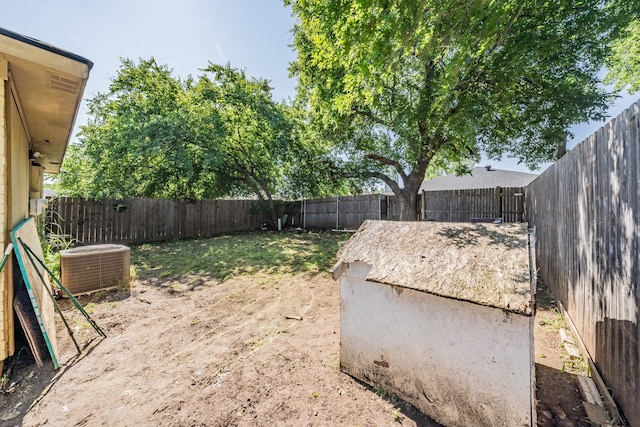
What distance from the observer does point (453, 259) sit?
2209 millimetres

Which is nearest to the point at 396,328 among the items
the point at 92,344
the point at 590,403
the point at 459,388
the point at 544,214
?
the point at 459,388

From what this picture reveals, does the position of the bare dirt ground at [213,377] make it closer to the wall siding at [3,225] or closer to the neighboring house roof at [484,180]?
the wall siding at [3,225]

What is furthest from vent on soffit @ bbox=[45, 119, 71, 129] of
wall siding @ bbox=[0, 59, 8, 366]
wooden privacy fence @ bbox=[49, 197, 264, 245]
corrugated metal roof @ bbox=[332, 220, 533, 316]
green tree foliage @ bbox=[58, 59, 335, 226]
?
green tree foliage @ bbox=[58, 59, 335, 226]

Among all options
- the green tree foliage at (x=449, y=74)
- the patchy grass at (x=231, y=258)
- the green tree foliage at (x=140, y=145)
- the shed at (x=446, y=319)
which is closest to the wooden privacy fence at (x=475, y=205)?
the green tree foliage at (x=449, y=74)

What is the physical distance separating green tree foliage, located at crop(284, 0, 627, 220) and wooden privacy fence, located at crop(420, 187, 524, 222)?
46.0 inches

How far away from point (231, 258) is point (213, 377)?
5.34m

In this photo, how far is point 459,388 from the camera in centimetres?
197

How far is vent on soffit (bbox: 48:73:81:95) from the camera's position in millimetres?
2725

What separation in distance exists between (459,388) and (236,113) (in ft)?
42.7

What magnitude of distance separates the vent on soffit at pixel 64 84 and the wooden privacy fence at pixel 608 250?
16.3 feet

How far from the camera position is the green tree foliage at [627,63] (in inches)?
329

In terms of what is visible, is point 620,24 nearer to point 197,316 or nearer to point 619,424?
point 619,424

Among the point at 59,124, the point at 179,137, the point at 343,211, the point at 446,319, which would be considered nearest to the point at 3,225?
the point at 59,124

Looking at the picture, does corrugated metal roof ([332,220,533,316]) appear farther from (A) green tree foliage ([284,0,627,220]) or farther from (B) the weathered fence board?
(B) the weathered fence board
